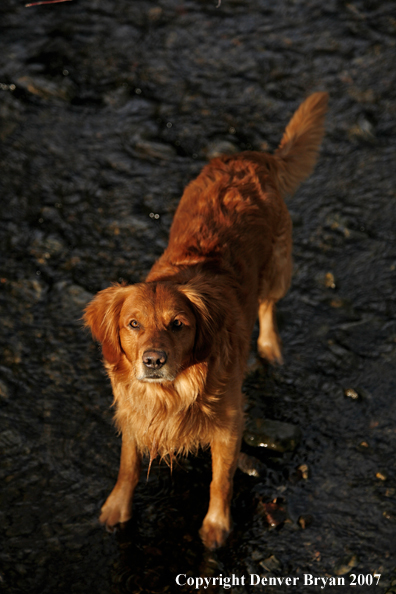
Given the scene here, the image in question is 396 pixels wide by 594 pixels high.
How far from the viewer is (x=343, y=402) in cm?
433

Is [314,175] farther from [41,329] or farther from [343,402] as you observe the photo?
[41,329]

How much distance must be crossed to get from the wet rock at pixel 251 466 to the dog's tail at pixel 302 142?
1955 mm

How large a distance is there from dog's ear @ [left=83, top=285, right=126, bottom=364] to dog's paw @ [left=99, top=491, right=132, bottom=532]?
0.95m

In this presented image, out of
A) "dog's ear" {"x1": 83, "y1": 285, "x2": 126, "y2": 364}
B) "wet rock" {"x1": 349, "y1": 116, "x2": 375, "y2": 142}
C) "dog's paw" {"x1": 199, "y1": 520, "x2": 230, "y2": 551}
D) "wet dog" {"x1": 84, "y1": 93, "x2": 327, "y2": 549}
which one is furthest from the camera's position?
"wet rock" {"x1": 349, "y1": 116, "x2": 375, "y2": 142}

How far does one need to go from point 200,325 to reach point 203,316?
54mm

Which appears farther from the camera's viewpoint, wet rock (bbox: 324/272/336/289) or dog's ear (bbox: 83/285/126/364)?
wet rock (bbox: 324/272/336/289)

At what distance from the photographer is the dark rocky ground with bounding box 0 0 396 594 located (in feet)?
11.7

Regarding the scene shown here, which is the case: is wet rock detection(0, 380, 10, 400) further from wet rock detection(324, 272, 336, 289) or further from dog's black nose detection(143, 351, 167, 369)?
wet rock detection(324, 272, 336, 289)

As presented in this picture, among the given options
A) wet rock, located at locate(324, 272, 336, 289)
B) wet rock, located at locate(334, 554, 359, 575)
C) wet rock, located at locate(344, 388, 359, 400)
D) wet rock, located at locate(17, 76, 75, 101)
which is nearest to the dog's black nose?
wet rock, located at locate(334, 554, 359, 575)

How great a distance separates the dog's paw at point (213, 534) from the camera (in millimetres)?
3547

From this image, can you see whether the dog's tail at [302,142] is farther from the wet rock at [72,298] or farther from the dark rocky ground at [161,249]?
the wet rock at [72,298]

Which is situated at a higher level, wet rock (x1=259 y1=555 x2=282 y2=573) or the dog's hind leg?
the dog's hind leg

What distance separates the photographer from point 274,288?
14.8 ft

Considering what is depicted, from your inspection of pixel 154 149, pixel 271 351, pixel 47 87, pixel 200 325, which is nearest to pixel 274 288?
pixel 271 351
